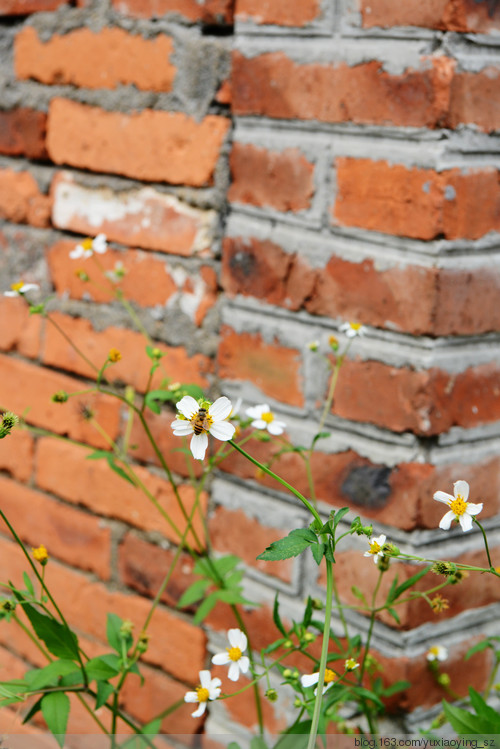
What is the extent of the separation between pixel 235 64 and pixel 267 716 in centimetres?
79

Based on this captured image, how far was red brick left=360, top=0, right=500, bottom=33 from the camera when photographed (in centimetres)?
75

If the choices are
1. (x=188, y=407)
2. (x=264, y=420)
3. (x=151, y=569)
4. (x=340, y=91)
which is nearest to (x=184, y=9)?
(x=340, y=91)

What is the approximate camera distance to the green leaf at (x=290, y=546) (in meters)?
0.59

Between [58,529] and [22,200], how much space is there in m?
0.52

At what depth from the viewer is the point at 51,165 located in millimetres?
1238

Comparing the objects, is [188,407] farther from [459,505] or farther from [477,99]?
[477,99]

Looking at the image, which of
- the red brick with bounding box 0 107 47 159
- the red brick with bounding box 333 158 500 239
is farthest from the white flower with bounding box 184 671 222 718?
the red brick with bounding box 0 107 47 159

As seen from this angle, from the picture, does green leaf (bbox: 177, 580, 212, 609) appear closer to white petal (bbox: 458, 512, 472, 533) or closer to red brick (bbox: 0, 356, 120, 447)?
red brick (bbox: 0, 356, 120, 447)

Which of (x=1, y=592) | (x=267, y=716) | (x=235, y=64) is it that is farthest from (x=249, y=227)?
(x=1, y=592)

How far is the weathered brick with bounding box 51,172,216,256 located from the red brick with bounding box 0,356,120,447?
9.1 inches

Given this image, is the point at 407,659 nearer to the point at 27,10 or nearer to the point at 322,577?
the point at 322,577

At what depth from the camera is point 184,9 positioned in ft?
3.30

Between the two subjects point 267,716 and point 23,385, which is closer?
point 267,716

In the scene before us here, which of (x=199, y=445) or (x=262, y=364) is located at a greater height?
(x=199, y=445)
